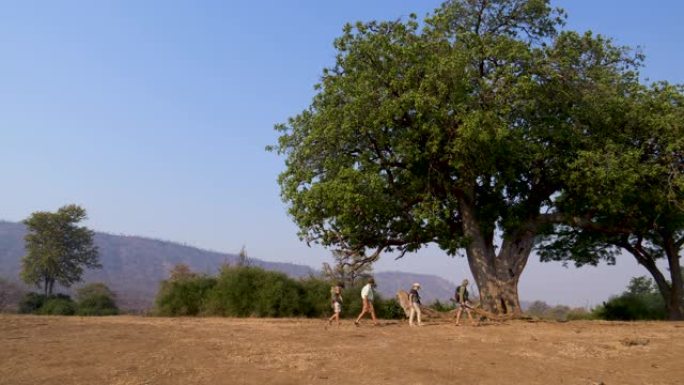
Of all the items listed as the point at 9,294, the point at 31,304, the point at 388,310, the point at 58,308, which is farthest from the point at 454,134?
the point at 9,294

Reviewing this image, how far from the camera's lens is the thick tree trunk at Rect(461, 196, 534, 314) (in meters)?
22.1

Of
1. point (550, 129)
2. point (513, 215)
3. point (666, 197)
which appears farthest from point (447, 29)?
point (666, 197)

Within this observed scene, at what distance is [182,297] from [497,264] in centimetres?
1464

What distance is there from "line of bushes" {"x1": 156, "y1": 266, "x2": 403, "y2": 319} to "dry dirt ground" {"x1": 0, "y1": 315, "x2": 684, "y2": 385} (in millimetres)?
9116

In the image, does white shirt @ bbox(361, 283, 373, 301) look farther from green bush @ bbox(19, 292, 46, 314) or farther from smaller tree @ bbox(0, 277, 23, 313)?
smaller tree @ bbox(0, 277, 23, 313)

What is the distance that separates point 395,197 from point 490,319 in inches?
215

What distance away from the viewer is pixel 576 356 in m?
12.1

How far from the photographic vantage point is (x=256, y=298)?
1037 inches

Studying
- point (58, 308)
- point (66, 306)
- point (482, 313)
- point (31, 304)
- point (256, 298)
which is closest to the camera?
point (482, 313)

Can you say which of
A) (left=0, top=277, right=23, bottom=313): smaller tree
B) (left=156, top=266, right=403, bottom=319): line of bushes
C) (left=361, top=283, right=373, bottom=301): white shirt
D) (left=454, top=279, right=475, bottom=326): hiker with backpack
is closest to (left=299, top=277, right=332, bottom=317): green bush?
(left=156, top=266, right=403, bottom=319): line of bushes

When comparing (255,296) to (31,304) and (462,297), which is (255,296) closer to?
(462,297)

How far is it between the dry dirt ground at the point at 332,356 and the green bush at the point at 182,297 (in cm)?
1097

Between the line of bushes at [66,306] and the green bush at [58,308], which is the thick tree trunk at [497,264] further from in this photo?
the green bush at [58,308]

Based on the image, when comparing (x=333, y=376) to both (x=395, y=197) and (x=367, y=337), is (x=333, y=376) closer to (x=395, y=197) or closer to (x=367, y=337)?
(x=367, y=337)
